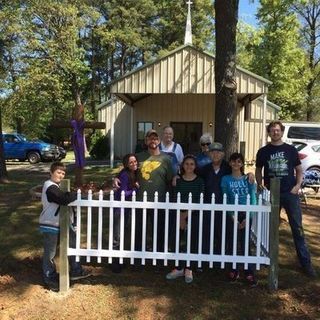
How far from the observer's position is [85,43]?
45.2 m

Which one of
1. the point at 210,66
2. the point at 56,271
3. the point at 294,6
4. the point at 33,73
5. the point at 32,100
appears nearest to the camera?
the point at 56,271

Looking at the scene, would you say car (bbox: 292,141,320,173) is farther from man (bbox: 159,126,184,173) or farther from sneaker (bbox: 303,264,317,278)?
sneaker (bbox: 303,264,317,278)

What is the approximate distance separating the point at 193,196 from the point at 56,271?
6.06 feet

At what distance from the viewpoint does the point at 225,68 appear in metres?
7.59

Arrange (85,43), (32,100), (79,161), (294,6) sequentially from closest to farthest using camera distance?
(79,161) < (32,100) < (294,6) < (85,43)

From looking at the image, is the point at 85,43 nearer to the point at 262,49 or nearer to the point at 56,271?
the point at 262,49

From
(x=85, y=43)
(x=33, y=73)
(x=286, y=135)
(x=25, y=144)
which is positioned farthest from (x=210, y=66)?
(x=85, y=43)

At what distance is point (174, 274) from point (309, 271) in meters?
1.62

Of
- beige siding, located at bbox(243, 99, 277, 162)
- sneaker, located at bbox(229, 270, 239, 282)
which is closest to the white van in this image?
beige siding, located at bbox(243, 99, 277, 162)

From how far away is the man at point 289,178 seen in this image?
5.67 metres

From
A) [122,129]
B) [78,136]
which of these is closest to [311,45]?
[122,129]

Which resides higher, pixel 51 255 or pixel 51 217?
pixel 51 217

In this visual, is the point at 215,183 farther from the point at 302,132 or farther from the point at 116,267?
the point at 302,132

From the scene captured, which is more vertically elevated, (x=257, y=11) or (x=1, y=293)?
(x=257, y=11)
